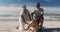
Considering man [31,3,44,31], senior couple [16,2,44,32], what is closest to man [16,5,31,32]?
senior couple [16,2,44,32]

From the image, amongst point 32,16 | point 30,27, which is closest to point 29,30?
point 30,27

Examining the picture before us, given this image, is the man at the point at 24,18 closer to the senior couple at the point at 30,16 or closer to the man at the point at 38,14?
the senior couple at the point at 30,16

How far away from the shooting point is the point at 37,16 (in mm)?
6613

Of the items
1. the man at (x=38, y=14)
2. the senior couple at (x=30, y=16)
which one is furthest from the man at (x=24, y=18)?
the man at (x=38, y=14)

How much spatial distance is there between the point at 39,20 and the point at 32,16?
8.8 inches

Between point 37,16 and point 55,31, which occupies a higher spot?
point 37,16

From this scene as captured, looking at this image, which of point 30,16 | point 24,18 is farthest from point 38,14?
point 24,18

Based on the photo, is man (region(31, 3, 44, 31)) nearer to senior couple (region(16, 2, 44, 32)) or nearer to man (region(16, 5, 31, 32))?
senior couple (region(16, 2, 44, 32))

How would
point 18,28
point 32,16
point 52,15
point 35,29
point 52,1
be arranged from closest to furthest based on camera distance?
point 35,29 → point 32,16 → point 18,28 → point 52,15 → point 52,1

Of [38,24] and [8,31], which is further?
[8,31]

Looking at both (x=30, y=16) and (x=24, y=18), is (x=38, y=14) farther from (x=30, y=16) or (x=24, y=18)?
(x=24, y=18)

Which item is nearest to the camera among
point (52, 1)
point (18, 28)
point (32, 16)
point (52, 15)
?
point (32, 16)

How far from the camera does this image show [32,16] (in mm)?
6551

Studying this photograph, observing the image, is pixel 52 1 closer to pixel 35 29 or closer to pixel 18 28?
pixel 18 28
